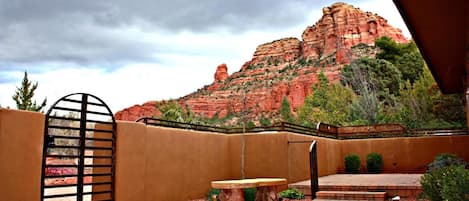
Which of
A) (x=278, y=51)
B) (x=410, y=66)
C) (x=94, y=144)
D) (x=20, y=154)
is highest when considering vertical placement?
(x=278, y=51)

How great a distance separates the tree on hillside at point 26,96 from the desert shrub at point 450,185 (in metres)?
15.4

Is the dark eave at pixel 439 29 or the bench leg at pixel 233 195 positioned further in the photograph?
the bench leg at pixel 233 195

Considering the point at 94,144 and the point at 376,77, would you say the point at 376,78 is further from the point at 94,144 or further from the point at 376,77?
the point at 94,144

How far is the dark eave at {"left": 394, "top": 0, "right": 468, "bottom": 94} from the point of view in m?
4.62

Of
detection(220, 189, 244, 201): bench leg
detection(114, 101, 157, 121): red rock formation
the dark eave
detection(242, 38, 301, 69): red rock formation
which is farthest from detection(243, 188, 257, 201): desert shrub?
detection(242, 38, 301, 69): red rock formation

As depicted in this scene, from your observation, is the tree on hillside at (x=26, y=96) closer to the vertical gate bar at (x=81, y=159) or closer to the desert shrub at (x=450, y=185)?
the vertical gate bar at (x=81, y=159)

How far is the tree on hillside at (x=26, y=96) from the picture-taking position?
16.4 meters

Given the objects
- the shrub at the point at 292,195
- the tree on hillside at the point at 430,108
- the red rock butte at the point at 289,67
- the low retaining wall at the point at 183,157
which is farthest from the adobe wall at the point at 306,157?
the red rock butte at the point at 289,67

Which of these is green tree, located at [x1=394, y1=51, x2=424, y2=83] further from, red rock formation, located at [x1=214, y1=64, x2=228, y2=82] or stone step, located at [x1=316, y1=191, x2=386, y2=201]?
red rock formation, located at [x1=214, y1=64, x2=228, y2=82]

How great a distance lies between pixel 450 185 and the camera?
4637mm

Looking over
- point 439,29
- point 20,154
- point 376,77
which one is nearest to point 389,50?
point 376,77

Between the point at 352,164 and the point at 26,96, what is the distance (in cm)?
1307

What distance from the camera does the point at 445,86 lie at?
10258mm

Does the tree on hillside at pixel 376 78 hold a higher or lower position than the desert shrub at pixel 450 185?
higher
